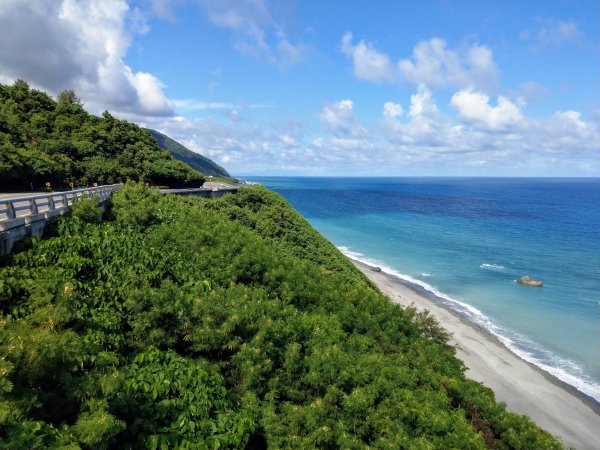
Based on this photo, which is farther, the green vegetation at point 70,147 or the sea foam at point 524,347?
the green vegetation at point 70,147

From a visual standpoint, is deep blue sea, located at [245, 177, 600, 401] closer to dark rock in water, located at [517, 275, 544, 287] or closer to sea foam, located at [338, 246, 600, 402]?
sea foam, located at [338, 246, 600, 402]

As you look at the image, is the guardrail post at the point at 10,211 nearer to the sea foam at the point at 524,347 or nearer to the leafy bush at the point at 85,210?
the leafy bush at the point at 85,210

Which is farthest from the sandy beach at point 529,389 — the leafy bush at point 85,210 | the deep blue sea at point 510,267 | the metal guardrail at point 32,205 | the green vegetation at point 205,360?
the metal guardrail at point 32,205

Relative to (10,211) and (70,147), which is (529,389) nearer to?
(10,211)

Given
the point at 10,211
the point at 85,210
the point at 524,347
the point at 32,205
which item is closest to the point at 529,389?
the point at 524,347

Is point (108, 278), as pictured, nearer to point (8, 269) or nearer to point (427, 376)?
point (8, 269)

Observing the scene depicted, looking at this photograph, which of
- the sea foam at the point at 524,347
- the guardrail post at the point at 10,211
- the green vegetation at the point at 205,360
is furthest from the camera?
the sea foam at the point at 524,347

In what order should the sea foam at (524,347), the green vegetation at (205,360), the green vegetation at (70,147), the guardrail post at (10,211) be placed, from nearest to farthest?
the green vegetation at (205,360), the guardrail post at (10,211), the sea foam at (524,347), the green vegetation at (70,147)
